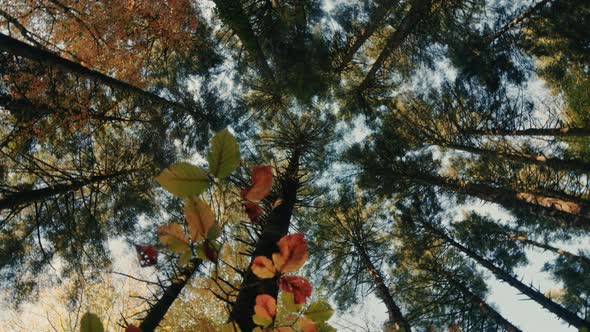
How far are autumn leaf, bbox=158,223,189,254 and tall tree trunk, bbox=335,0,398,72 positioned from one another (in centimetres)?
569

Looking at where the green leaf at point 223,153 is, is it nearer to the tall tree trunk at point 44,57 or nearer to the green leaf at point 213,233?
the green leaf at point 213,233

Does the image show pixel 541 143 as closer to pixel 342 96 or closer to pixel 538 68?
pixel 538 68

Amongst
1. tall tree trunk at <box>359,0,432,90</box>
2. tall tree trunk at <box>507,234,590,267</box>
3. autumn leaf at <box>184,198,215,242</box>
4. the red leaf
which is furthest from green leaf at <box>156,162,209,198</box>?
tall tree trunk at <box>507,234,590,267</box>

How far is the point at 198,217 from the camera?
587mm

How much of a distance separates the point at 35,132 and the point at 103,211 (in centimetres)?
252

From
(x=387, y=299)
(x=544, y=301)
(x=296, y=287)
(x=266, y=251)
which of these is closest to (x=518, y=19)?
(x=544, y=301)

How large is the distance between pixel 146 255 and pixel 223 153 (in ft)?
1.01

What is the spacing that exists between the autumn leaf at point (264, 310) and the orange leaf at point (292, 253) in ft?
0.36

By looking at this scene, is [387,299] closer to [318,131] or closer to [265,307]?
[318,131]

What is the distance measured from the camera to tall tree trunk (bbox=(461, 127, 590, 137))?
582cm

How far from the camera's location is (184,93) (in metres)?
8.65

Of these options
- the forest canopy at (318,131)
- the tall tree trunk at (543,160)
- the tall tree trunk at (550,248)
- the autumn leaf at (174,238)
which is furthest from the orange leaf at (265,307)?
the tall tree trunk at (550,248)

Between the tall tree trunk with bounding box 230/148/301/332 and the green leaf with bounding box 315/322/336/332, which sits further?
the tall tree trunk with bounding box 230/148/301/332

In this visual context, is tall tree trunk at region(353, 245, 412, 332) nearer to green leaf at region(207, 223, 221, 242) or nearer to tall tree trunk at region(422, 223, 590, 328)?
tall tree trunk at region(422, 223, 590, 328)
